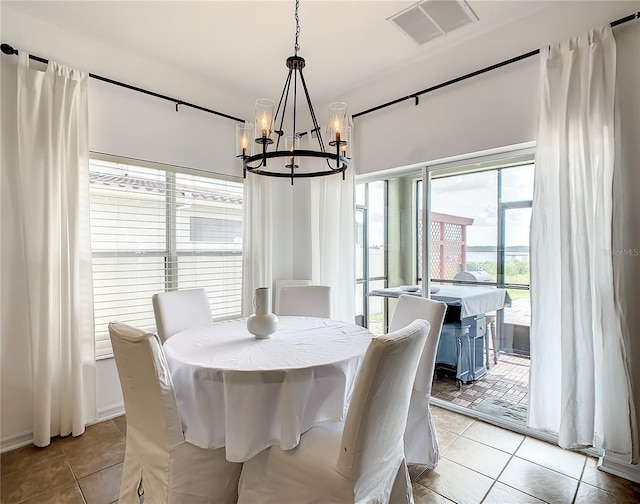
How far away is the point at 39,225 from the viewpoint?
241 centimetres

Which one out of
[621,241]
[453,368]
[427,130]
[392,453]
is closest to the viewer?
[392,453]

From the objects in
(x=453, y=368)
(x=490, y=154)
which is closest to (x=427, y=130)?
(x=490, y=154)

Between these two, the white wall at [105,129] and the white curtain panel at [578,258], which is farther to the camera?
the white wall at [105,129]

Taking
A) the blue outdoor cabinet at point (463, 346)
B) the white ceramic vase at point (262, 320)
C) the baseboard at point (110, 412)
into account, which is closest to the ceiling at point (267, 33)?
the white ceramic vase at point (262, 320)

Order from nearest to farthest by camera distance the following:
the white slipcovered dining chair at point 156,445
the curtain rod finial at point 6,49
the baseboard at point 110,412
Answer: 1. the white slipcovered dining chair at point 156,445
2. the curtain rod finial at point 6,49
3. the baseboard at point 110,412

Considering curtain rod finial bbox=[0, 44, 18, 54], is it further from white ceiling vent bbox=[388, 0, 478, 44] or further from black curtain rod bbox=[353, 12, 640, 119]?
black curtain rod bbox=[353, 12, 640, 119]

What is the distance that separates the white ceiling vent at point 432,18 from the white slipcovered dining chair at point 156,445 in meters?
2.54

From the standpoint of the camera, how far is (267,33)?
8.70ft

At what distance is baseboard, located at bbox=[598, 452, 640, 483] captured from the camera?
1998mm

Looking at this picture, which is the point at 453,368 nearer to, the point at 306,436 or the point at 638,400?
the point at 638,400

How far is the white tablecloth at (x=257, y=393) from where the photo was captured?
5.03 feet

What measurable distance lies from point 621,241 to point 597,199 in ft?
0.89

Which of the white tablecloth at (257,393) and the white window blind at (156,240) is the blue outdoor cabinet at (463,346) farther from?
the white window blind at (156,240)

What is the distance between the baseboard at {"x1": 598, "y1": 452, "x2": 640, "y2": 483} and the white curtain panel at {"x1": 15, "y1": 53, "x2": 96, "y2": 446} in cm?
339
